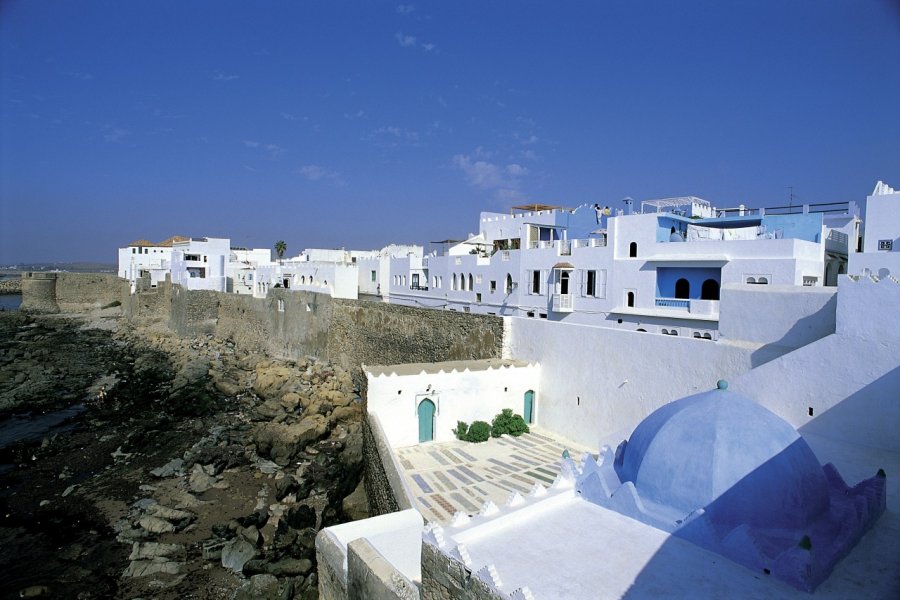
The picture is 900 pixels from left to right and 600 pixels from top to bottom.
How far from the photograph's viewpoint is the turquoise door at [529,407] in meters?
16.2

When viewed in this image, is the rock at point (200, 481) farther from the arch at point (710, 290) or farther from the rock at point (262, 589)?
the arch at point (710, 290)

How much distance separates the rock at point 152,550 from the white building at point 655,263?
47.6 feet

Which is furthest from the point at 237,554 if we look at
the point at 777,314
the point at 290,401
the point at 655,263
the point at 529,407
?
the point at 655,263

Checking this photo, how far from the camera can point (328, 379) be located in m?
25.0

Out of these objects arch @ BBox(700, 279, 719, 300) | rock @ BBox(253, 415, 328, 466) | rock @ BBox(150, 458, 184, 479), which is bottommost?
rock @ BBox(150, 458, 184, 479)

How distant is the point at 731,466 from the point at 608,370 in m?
7.77

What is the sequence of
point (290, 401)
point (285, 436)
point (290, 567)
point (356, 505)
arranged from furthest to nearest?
point (290, 401)
point (285, 436)
point (356, 505)
point (290, 567)

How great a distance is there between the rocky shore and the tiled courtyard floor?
7.17 ft

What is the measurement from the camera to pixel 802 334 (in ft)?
33.0

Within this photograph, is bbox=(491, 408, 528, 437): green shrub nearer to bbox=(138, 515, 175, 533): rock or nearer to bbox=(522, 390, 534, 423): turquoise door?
bbox=(522, 390, 534, 423): turquoise door

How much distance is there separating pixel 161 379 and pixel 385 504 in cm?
2211

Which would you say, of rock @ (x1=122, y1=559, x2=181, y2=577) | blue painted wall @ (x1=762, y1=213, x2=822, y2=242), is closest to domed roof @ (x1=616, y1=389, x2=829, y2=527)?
rock @ (x1=122, y1=559, x2=181, y2=577)

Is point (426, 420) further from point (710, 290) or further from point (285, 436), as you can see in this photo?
point (710, 290)

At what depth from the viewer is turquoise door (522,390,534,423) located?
16.2 metres
